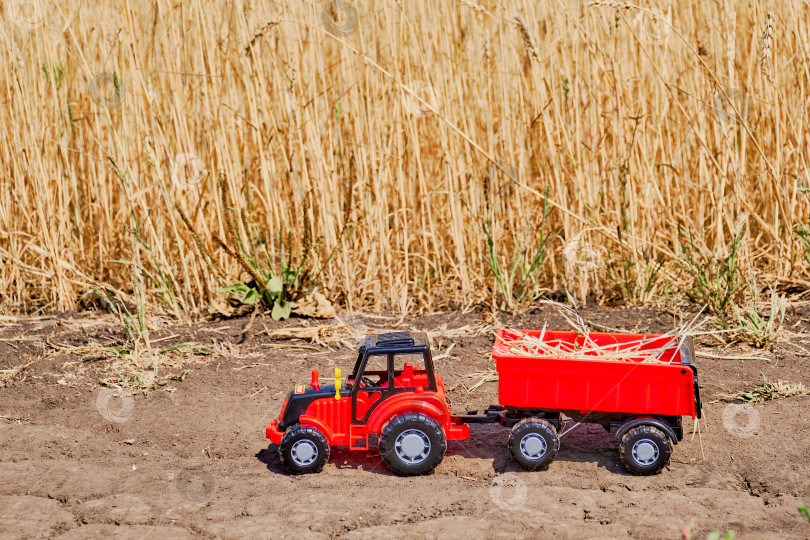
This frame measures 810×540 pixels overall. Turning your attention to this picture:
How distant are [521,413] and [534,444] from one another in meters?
0.13

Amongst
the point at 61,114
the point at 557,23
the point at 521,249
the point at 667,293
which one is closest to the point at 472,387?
the point at 521,249

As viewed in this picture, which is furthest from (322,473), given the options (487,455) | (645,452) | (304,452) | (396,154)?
(396,154)

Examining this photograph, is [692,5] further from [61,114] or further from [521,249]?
[61,114]

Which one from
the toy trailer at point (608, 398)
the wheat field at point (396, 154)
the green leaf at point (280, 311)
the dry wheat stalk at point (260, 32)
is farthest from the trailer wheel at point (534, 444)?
the dry wheat stalk at point (260, 32)

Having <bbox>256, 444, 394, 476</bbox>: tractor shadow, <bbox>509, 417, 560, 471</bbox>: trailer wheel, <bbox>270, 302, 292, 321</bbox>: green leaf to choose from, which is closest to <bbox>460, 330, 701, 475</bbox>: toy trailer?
<bbox>509, 417, 560, 471</bbox>: trailer wheel

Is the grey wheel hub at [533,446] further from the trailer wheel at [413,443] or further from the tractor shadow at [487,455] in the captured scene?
the trailer wheel at [413,443]

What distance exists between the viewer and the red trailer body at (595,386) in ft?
8.84

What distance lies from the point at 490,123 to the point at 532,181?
483 millimetres

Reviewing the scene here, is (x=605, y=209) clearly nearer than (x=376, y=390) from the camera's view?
No

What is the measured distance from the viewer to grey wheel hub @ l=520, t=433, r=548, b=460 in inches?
108

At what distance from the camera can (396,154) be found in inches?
185

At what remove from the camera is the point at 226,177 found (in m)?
4.45

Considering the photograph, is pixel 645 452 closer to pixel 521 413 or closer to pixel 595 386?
pixel 595 386

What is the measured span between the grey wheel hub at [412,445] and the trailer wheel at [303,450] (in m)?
0.26
